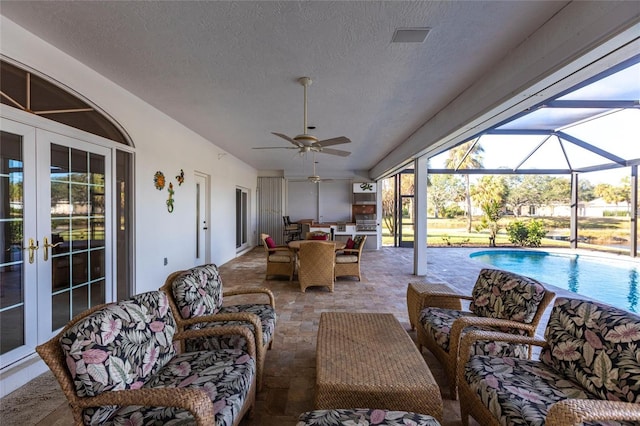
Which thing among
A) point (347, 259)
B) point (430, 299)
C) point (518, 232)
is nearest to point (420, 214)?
point (347, 259)

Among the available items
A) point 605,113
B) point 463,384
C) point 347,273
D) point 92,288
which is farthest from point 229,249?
point 605,113

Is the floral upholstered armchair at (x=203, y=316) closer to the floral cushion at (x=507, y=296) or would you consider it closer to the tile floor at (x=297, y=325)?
the tile floor at (x=297, y=325)

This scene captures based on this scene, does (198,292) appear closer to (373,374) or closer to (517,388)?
(373,374)

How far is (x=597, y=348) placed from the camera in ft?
4.53

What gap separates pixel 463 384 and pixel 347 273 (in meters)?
3.51

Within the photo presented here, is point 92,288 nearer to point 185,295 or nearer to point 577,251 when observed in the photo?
point 185,295

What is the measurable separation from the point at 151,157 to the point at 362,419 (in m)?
4.18

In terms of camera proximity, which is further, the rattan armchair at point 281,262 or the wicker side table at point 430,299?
the rattan armchair at point 281,262

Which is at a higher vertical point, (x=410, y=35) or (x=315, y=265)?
(x=410, y=35)

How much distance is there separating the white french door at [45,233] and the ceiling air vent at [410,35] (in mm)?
3242

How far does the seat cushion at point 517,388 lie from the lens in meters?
1.25

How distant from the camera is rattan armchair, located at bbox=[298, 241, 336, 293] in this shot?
14.7 ft

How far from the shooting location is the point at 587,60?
6.29 feet

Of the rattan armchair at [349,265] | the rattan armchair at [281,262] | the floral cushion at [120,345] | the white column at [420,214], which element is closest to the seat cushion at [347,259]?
the rattan armchair at [349,265]
